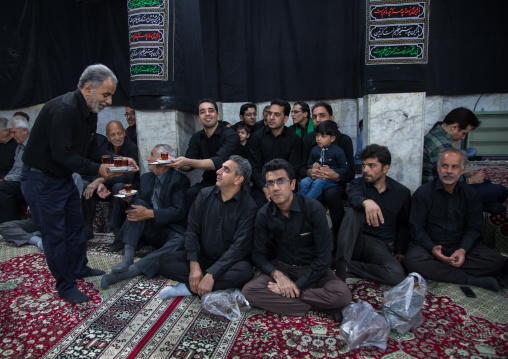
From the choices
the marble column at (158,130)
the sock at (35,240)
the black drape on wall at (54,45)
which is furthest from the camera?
the black drape on wall at (54,45)

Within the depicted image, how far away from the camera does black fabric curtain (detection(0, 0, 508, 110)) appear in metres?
5.93

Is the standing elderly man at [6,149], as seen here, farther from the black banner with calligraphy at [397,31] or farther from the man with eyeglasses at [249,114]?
the black banner with calligraphy at [397,31]

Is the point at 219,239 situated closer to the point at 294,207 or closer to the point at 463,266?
the point at 294,207

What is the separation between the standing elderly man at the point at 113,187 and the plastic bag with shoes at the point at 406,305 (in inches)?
116

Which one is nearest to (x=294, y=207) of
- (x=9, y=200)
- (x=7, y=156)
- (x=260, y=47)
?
(x=9, y=200)

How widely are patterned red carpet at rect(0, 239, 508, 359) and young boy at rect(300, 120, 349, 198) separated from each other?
1113mm

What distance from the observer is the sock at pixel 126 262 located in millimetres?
3128

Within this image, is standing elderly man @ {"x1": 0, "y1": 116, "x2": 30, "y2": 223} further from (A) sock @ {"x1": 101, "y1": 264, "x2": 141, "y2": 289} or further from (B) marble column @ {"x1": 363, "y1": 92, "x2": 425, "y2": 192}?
(B) marble column @ {"x1": 363, "y1": 92, "x2": 425, "y2": 192}

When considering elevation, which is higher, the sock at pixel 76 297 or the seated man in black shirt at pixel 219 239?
the seated man in black shirt at pixel 219 239

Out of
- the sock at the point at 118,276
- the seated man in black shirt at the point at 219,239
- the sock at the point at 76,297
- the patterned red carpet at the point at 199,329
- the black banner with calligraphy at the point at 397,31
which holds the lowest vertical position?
the patterned red carpet at the point at 199,329

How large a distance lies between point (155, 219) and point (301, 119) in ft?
8.10

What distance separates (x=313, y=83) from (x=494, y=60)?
3.21 meters

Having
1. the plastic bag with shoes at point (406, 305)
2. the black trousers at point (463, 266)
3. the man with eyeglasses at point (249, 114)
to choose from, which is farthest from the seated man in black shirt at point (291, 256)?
the man with eyeglasses at point (249, 114)

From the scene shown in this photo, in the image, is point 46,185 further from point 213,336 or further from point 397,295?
point 397,295
